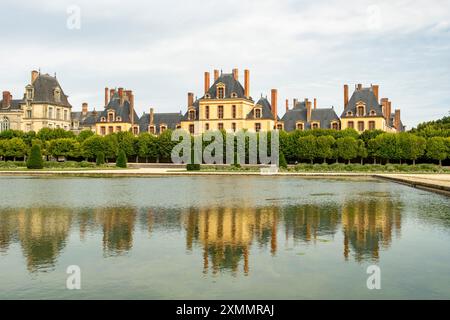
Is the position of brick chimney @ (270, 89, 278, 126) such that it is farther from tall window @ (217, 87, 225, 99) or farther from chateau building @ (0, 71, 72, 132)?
chateau building @ (0, 71, 72, 132)

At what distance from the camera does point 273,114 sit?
57312 mm

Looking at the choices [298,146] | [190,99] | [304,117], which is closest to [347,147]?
[298,146]

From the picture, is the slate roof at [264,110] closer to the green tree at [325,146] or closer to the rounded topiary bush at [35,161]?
the green tree at [325,146]

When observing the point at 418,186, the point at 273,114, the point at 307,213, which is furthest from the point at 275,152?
the point at 307,213

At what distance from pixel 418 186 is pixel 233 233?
1461 cm

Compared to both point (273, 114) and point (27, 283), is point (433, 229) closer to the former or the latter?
point (27, 283)

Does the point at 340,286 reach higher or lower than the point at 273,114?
lower

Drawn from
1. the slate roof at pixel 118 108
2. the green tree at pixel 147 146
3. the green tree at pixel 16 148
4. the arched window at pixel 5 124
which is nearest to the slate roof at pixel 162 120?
the slate roof at pixel 118 108

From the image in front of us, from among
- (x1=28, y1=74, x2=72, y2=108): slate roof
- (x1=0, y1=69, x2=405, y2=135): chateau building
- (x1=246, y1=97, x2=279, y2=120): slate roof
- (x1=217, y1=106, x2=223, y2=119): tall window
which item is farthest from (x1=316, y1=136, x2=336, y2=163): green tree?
(x1=28, y1=74, x2=72, y2=108): slate roof

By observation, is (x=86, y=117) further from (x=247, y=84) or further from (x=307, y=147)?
(x=307, y=147)

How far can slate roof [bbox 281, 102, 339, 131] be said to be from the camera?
5834cm

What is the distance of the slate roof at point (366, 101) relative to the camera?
55094mm

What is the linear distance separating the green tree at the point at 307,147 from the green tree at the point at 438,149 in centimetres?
1039

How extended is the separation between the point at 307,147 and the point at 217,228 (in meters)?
39.4
